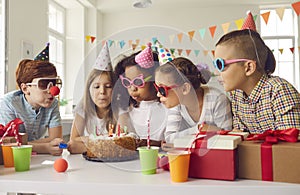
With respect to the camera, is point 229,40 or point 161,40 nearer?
point 161,40

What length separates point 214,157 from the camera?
742mm

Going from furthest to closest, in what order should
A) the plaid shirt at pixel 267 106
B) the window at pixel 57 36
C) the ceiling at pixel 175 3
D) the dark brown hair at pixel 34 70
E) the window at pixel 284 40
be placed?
the window at pixel 284 40 < the ceiling at pixel 175 3 < the window at pixel 57 36 < the dark brown hair at pixel 34 70 < the plaid shirt at pixel 267 106

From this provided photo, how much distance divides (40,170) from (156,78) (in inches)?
15.6

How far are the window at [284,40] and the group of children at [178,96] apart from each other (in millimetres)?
3640

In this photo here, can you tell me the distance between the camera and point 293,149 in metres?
0.70

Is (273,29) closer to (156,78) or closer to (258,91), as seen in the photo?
(258,91)

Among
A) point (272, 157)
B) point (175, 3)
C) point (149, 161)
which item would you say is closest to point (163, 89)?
point (149, 161)

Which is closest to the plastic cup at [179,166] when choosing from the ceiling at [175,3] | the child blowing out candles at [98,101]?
the child blowing out candles at [98,101]

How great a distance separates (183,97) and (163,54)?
0.15 m

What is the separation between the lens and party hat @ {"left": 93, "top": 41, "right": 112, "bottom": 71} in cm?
91

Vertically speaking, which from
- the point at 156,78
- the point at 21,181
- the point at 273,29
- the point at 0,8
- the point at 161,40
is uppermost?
the point at 273,29

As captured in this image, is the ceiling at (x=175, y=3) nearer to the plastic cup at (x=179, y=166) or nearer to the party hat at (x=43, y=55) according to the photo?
the party hat at (x=43, y=55)

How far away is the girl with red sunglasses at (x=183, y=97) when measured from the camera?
791mm

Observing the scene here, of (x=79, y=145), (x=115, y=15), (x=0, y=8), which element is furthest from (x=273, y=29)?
(x=79, y=145)
